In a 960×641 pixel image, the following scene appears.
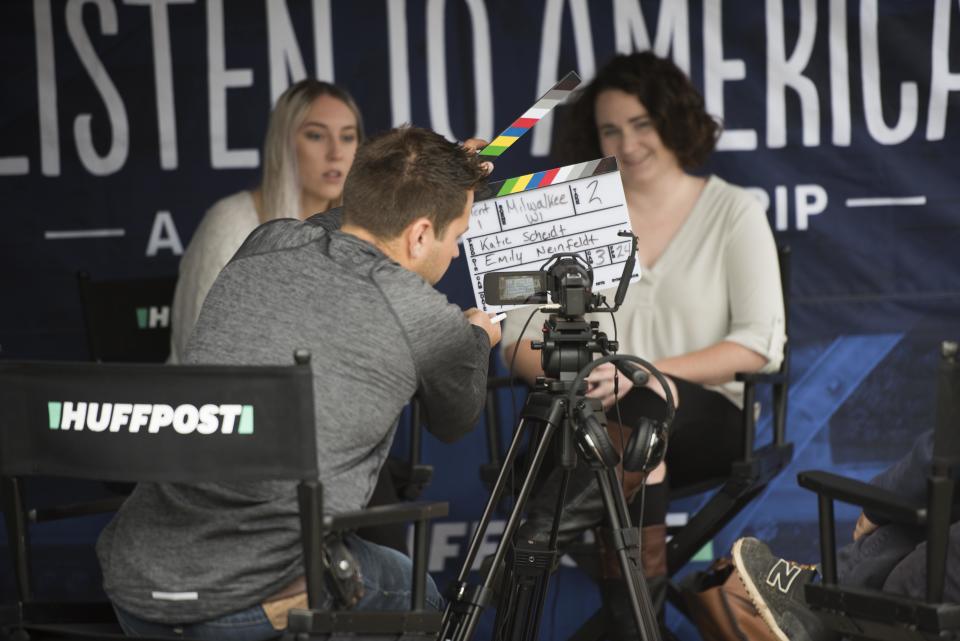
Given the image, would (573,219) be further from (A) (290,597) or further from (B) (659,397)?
(A) (290,597)

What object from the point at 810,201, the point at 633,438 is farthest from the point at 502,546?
the point at 810,201

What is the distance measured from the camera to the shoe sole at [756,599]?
8.21 ft

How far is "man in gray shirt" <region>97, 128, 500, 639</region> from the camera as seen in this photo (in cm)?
197

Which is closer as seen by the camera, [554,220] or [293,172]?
[554,220]

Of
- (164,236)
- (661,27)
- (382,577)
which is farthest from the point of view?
(164,236)

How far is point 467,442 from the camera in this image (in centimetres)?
419

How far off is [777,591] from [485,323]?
80 cm

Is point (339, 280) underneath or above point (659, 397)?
above

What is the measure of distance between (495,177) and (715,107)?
724 millimetres

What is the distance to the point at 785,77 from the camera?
4.07 m

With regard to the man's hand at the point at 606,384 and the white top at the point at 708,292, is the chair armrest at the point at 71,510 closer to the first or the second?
the man's hand at the point at 606,384

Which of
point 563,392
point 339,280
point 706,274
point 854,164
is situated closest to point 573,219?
point 563,392

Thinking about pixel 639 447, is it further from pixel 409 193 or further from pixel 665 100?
pixel 665 100

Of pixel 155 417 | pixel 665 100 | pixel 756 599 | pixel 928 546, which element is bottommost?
pixel 756 599
